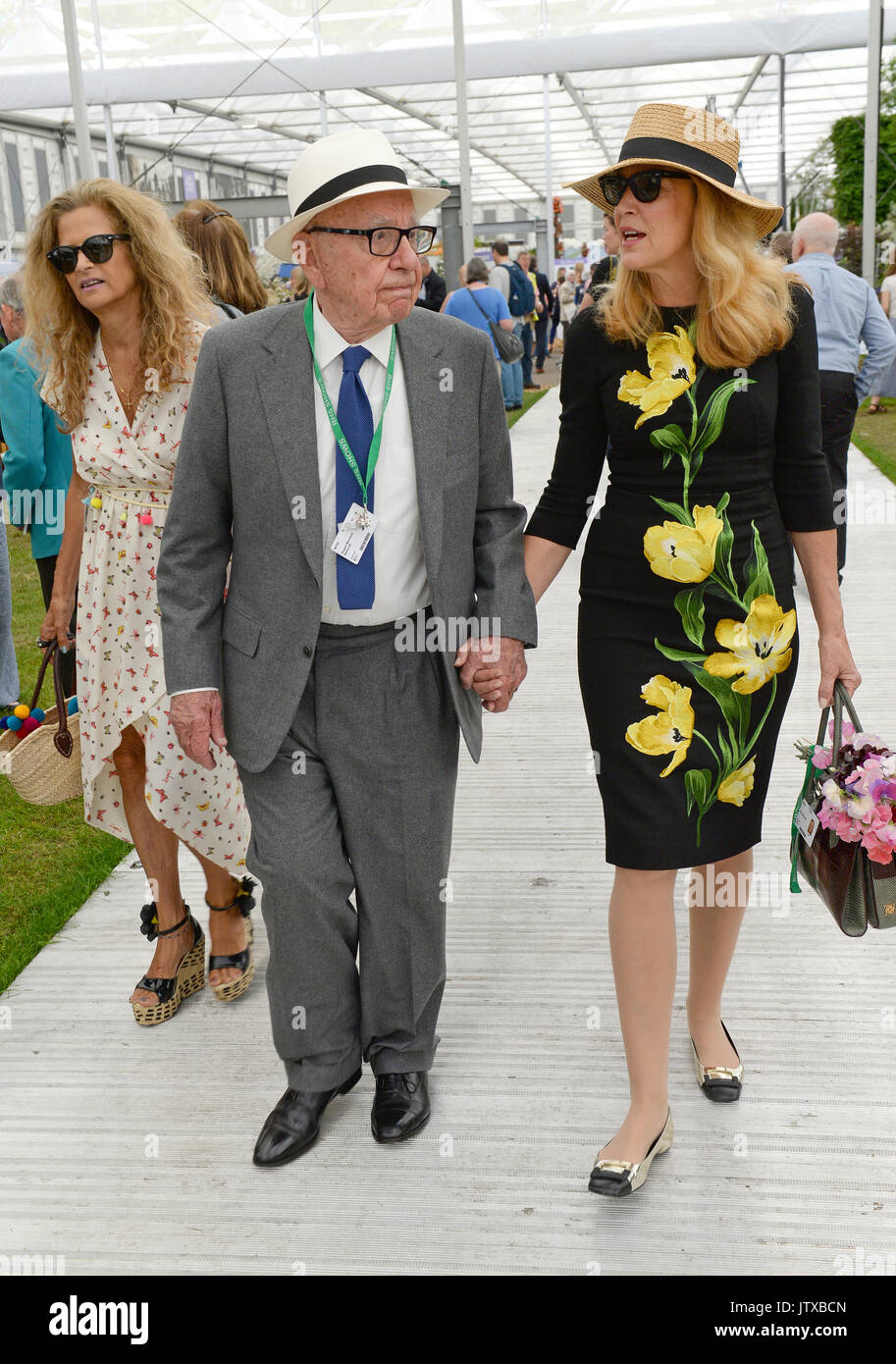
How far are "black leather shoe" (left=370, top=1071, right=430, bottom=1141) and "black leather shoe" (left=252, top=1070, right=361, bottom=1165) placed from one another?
0.39 ft

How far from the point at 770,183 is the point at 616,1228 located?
36.3 m

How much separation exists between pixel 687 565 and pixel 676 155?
790 mm

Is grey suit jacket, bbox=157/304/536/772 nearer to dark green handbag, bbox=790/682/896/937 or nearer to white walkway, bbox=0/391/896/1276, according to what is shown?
dark green handbag, bbox=790/682/896/937

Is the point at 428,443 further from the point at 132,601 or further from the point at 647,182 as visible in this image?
the point at 132,601

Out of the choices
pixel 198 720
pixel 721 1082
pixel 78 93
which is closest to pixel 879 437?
pixel 78 93

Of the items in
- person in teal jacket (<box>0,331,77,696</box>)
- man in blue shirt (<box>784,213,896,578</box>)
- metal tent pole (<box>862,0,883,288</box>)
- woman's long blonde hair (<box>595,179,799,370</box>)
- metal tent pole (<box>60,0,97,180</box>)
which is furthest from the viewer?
metal tent pole (<box>862,0,883,288</box>)

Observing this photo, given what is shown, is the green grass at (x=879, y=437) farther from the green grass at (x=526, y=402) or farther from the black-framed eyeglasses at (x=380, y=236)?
the black-framed eyeglasses at (x=380, y=236)

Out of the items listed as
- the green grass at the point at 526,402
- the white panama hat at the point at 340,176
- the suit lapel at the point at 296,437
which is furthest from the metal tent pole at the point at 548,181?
the suit lapel at the point at 296,437

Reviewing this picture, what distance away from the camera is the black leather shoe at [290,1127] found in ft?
9.53

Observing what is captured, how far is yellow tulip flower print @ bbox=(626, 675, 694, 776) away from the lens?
271 cm

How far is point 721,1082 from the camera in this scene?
10.1 feet

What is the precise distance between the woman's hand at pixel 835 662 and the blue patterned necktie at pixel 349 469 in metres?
0.99

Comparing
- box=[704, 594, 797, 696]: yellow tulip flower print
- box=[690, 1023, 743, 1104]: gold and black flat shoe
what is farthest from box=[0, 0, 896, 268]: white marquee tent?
box=[690, 1023, 743, 1104]: gold and black flat shoe
